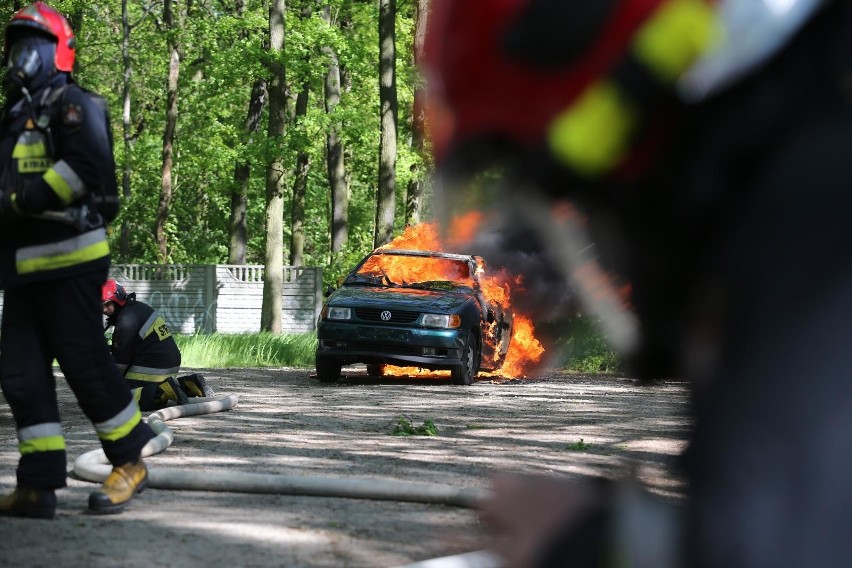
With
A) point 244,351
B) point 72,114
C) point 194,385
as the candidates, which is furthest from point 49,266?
point 244,351

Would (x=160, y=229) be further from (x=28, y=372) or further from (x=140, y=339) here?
(x=28, y=372)

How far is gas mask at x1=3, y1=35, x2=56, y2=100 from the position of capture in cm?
596

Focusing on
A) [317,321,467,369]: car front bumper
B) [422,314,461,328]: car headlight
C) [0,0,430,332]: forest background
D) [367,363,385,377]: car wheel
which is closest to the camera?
[317,321,467,369]: car front bumper

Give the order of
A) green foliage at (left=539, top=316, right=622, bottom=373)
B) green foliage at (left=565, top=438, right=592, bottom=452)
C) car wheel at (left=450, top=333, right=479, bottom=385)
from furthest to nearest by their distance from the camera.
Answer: car wheel at (left=450, top=333, right=479, bottom=385) < green foliage at (left=565, top=438, right=592, bottom=452) < green foliage at (left=539, top=316, right=622, bottom=373)

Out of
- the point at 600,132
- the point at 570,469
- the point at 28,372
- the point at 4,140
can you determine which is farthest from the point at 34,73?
the point at 600,132

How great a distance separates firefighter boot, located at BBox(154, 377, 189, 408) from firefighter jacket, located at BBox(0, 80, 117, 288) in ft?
20.0

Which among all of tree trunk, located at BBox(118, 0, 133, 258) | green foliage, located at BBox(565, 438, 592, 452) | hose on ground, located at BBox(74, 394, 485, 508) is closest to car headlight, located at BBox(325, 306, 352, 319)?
green foliage, located at BBox(565, 438, 592, 452)

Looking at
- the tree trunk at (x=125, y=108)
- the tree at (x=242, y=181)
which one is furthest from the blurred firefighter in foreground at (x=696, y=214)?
the tree trunk at (x=125, y=108)

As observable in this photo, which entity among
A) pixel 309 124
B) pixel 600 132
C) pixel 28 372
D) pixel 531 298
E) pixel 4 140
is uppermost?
pixel 309 124

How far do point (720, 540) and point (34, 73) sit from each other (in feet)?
18.5

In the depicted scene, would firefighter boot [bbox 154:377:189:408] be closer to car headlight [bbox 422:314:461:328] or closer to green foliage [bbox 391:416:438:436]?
green foliage [bbox 391:416:438:436]

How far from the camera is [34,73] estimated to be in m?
5.98

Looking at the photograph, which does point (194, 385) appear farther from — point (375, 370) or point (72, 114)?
point (72, 114)

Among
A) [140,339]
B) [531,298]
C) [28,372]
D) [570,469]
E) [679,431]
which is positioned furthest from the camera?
[140,339]
